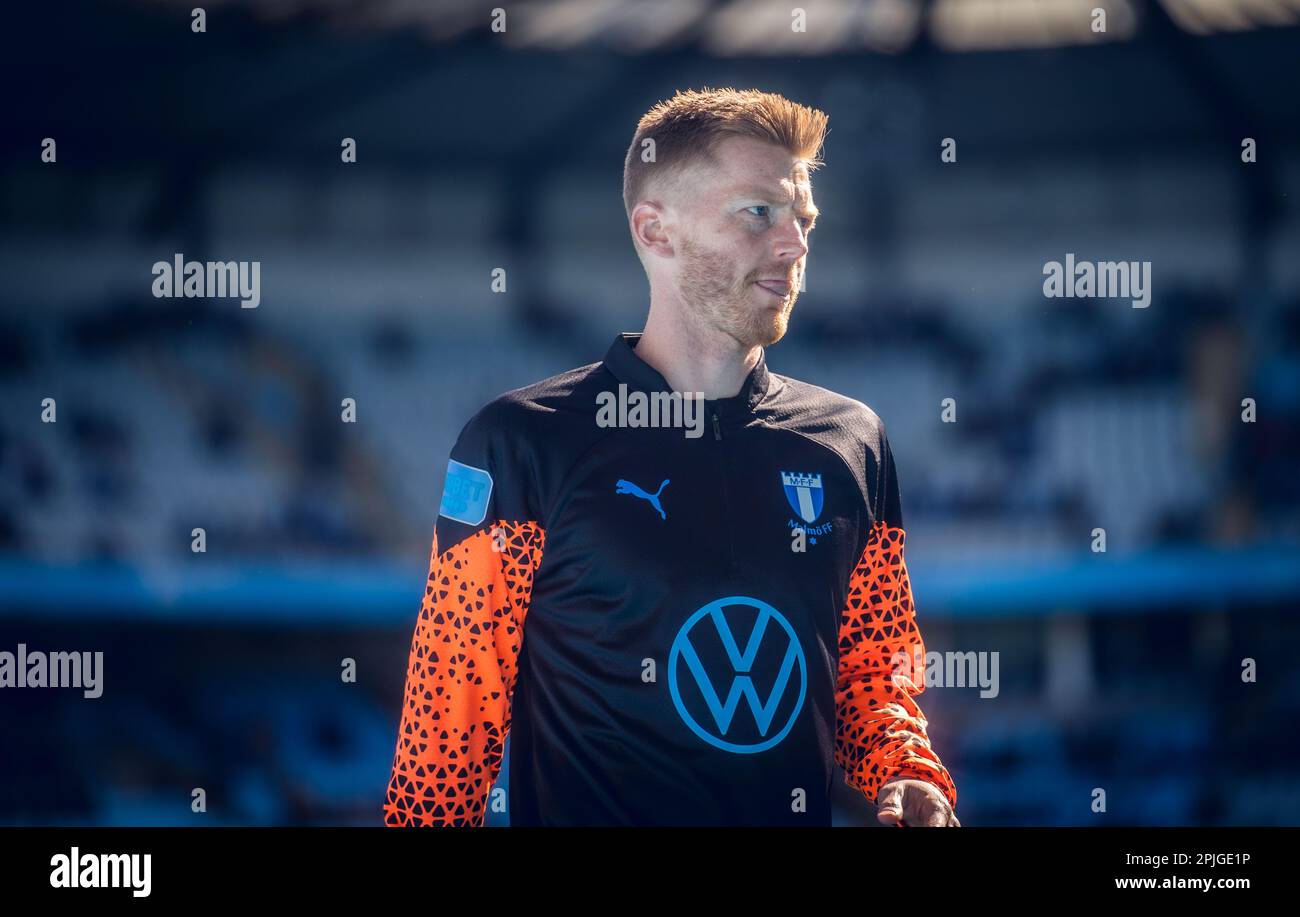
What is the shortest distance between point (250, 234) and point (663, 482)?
125 cm

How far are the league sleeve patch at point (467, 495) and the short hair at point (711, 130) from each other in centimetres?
70

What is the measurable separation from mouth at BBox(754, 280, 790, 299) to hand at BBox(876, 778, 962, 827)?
3.32 ft

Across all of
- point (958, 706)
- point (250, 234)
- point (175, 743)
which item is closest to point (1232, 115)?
point (958, 706)

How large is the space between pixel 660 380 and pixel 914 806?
0.96m

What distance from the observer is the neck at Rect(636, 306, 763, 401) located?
2406mm

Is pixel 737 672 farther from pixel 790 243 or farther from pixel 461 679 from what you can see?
pixel 790 243

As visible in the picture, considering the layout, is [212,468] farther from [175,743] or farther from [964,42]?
[964,42]

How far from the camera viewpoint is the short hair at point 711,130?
2.42 metres

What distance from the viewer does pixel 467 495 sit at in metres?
2.23
